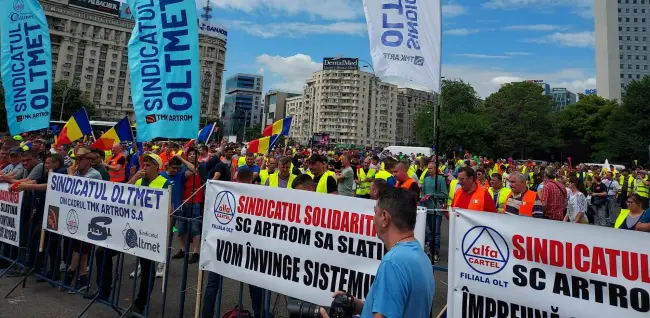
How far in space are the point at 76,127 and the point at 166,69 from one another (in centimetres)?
622

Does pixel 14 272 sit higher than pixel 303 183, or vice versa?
pixel 303 183

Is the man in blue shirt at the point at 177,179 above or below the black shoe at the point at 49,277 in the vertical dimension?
above

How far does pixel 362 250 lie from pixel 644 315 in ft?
5.63

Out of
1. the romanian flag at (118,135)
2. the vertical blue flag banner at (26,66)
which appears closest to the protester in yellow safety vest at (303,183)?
the vertical blue flag banner at (26,66)

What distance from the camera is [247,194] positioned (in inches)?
146

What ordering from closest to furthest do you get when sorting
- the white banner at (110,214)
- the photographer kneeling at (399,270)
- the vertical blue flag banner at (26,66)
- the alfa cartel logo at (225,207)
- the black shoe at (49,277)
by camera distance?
the photographer kneeling at (399,270)
the alfa cartel logo at (225,207)
the white banner at (110,214)
the black shoe at (49,277)
the vertical blue flag banner at (26,66)

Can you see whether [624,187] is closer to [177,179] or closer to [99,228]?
[177,179]

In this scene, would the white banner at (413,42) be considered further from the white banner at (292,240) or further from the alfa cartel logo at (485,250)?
the alfa cartel logo at (485,250)

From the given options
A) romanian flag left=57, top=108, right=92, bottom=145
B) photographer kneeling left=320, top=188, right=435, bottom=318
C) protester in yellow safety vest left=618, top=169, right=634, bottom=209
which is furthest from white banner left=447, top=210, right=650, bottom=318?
protester in yellow safety vest left=618, top=169, right=634, bottom=209

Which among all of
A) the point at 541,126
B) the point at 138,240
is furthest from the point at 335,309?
the point at 541,126

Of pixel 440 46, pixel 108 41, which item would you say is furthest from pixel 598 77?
pixel 108 41

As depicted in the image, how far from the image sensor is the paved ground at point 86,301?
15.1ft

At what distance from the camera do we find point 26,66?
26.5 feet

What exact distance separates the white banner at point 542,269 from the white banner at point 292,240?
400 millimetres
